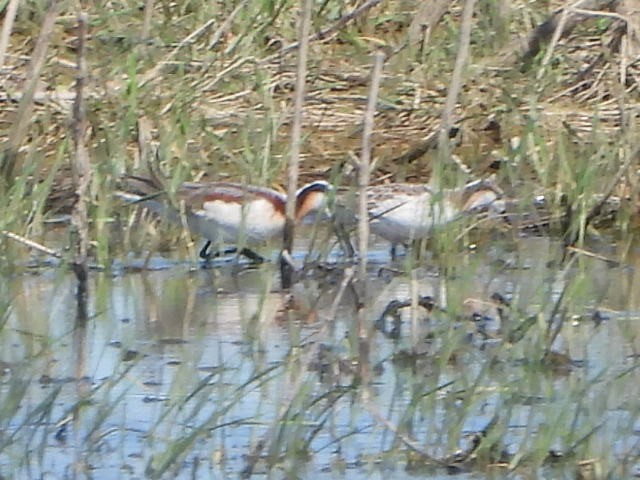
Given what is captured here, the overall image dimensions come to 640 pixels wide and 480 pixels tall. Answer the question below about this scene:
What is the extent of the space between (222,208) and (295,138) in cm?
68

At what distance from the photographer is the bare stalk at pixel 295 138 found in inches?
293

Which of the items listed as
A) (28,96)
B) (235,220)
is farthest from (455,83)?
(28,96)

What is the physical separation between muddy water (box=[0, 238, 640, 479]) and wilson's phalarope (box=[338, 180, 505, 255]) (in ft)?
0.72

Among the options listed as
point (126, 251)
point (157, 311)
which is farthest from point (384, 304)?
point (126, 251)

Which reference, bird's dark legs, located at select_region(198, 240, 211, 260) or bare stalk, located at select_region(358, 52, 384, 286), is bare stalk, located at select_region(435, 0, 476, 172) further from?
bird's dark legs, located at select_region(198, 240, 211, 260)

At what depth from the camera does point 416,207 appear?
8188 mm

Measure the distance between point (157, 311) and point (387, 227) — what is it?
156 centimetres

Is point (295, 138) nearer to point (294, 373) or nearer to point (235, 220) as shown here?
point (235, 220)

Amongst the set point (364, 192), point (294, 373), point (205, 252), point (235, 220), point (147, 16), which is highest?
point (147, 16)

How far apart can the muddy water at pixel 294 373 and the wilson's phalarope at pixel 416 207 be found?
0.22m

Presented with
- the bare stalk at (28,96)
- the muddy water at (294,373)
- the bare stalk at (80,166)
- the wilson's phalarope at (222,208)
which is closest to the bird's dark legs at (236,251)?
the wilson's phalarope at (222,208)

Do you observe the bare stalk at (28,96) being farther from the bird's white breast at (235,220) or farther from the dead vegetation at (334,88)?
the bird's white breast at (235,220)

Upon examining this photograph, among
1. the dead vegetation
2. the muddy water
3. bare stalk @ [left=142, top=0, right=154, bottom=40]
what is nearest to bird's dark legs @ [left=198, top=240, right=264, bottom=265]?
the muddy water

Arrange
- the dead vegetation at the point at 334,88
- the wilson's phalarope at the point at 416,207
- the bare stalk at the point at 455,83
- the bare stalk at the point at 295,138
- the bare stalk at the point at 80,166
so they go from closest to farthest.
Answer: the bare stalk at the point at 80,166 → the bare stalk at the point at 295,138 → the bare stalk at the point at 455,83 → the wilson's phalarope at the point at 416,207 → the dead vegetation at the point at 334,88
